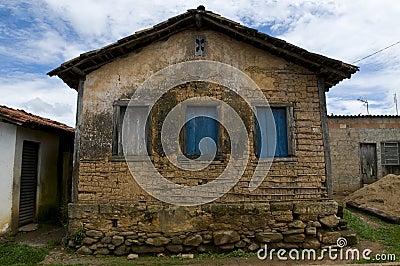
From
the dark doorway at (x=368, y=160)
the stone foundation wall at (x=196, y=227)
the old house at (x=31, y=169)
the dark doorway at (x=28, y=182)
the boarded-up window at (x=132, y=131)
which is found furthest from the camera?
the dark doorway at (x=368, y=160)

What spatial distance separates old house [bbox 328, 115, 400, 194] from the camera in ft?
47.0

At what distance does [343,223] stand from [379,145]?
26.9 feet

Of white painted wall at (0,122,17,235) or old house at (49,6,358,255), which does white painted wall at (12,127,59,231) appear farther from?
old house at (49,6,358,255)

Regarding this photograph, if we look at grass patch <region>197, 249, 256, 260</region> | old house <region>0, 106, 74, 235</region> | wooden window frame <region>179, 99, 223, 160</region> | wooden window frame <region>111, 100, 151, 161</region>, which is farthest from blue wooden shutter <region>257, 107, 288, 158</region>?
old house <region>0, 106, 74, 235</region>

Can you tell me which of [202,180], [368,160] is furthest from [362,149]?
[202,180]

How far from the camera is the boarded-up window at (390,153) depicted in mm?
14609

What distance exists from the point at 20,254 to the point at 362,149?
13.2 m

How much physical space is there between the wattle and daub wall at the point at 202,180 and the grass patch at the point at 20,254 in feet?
2.60

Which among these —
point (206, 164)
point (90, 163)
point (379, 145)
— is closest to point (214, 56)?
point (206, 164)

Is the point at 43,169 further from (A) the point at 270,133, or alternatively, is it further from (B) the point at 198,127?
(A) the point at 270,133

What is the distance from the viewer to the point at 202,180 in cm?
760

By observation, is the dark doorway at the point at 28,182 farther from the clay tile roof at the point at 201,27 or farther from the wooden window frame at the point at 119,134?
the wooden window frame at the point at 119,134

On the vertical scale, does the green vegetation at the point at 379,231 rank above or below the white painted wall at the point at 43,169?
below

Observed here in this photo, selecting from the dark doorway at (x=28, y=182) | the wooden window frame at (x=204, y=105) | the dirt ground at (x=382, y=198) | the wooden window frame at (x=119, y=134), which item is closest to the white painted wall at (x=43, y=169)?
the dark doorway at (x=28, y=182)
